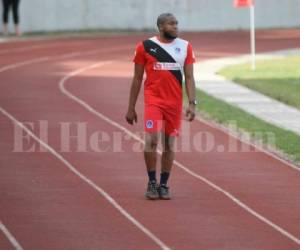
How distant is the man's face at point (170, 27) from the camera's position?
12802mm

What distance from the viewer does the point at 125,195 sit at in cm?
1345

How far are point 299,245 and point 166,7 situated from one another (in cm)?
3364

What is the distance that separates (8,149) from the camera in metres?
17.1

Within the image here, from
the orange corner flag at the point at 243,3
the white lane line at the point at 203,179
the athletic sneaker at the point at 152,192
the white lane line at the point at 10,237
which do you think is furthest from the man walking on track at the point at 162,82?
the orange corner flag at the point at 243,3

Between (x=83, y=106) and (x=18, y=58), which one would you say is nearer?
(x=83, y=106)

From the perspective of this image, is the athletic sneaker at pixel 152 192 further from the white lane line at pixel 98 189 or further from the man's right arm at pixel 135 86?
the man's right arm at pixel 135 86

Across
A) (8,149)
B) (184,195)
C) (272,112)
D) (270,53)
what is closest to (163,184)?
(184,195)

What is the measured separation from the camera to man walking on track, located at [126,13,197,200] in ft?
42.5

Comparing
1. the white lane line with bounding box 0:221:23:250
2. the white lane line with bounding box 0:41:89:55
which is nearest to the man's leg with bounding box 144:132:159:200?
the white lane line with bounding box 0:221:23:250

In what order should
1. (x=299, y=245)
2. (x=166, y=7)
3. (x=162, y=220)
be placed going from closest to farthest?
(x=299, y=245), (x=162, y=220), (x=166, y=7)

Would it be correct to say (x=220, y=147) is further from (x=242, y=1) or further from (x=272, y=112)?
(x=242, y=1)

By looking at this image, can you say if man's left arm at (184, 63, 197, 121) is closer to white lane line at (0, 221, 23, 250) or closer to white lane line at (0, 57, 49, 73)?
white lane line at (0, 221, 23, 250)

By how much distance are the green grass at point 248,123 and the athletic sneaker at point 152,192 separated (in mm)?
3379

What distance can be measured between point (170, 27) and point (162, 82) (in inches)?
21.9
